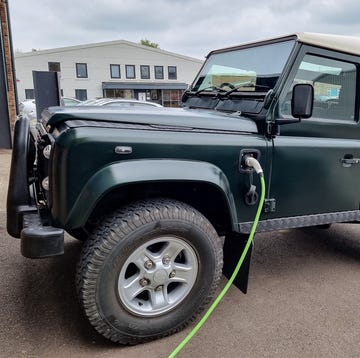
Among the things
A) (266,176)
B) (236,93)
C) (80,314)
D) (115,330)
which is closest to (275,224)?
(266,176)

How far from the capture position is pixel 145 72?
115ft

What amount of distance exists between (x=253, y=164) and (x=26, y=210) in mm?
1557

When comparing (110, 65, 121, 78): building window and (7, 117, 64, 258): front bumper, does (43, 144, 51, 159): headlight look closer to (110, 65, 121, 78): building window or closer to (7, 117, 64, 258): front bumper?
(7, 117, 64, 258): front bumper

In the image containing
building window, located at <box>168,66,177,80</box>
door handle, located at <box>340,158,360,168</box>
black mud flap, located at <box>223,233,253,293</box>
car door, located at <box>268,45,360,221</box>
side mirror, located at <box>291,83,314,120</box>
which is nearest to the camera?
side mirror, located at <box>291,83,314,120</box>

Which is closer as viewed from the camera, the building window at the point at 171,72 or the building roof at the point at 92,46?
the building roof at the point at 92,46

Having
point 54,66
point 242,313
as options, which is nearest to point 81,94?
point 54,66

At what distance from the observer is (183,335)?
241 centimetres

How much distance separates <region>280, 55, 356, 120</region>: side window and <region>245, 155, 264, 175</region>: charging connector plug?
0.71m

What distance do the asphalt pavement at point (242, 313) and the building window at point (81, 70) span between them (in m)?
31.8

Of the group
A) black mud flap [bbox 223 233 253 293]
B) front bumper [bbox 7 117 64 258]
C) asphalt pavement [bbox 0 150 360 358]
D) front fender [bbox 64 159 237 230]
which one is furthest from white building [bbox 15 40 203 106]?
front fender [bbox 64 159 237 230]

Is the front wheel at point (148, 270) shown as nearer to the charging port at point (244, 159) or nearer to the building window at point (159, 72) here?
the charging port at point (244, 159)

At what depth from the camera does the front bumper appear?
2.04 metres

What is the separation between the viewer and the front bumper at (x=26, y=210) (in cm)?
204

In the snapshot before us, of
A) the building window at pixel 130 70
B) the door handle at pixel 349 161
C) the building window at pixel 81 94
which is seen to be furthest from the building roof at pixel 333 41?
the building window at pixel 130 70
